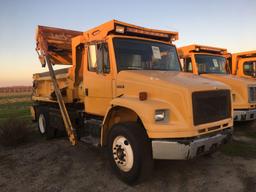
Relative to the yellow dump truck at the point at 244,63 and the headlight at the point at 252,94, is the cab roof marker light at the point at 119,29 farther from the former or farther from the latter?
the yellow dump truck at the point at 244,63

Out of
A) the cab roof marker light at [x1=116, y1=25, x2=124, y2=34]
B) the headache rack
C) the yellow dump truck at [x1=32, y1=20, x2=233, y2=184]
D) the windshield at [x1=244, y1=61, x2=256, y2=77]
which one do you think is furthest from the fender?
the windshield at [x1=244, y1=61, x2=256, y2=77]

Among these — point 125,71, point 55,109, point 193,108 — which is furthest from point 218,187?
point 55,109

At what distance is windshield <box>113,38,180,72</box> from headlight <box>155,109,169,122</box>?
4.42 feet

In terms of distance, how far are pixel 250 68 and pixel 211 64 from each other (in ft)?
8.38

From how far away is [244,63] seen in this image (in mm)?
10555

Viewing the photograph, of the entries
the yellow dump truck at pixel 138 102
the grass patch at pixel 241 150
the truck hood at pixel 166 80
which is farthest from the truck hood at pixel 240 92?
the truck hood at pixel 166 80

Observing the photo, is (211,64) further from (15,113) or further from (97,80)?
(15,113)

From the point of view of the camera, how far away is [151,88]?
13.9ft

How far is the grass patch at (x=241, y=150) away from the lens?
582cm

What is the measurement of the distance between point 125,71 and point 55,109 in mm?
3538

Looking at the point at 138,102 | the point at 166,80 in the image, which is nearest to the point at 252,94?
the point at 166,80

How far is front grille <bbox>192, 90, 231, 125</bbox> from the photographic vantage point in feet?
13.0

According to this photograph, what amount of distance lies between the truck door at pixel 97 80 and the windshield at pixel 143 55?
278 mm

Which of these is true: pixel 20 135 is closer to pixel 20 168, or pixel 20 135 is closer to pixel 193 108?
pixel 20 168
